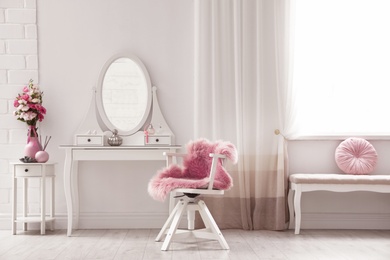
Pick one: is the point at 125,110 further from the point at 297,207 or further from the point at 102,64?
the point at 297,207

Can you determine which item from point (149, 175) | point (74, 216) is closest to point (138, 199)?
point (149, 175)

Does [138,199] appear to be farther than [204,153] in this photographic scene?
Yes

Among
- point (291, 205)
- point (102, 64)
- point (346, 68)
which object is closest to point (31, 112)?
point (102, 64)

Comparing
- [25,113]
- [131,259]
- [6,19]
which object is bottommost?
[131,259]

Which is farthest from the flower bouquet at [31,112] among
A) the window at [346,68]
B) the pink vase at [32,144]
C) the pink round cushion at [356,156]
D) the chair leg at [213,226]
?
the pink round cushion at [356,156]

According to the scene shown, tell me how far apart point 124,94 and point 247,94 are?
3.59ft

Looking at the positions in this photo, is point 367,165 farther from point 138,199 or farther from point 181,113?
point 138,199

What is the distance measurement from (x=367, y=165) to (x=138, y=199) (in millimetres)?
2045

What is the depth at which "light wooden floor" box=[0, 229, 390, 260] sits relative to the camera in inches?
155

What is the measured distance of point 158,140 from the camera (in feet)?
16.7

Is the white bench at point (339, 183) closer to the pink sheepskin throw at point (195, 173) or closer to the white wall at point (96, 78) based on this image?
the white wall at point (96, 78)

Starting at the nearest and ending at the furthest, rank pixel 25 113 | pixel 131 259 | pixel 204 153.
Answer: pixel 131 259 < pixel 204 153 < pixel 25 113

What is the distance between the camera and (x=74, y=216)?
203 inches

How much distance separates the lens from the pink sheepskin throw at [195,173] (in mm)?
4180
